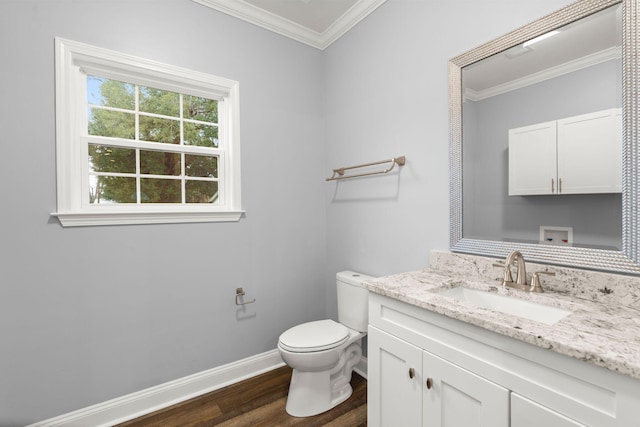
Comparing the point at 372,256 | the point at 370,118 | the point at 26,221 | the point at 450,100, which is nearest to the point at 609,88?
the point at 450,100

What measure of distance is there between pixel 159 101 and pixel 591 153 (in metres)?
2.36

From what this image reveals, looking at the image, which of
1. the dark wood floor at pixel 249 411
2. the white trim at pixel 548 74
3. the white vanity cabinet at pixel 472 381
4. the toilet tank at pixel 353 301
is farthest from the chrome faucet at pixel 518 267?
the dark wood floor at pixel 249 411

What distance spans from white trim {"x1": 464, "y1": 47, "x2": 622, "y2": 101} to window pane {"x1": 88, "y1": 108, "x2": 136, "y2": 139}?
6.64 feet

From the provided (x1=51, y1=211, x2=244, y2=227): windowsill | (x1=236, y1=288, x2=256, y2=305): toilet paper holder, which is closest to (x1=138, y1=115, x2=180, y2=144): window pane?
(x1=51, y1=211, x2=244, y2=227): windowsill

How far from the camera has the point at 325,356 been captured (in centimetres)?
169

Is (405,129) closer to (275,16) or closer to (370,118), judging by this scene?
(370,118)

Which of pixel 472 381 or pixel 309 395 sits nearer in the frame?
pixel 472 381

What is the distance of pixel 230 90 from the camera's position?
2070mm

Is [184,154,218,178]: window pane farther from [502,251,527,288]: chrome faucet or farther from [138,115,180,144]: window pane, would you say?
[502,251,527,288]: chrome faucet

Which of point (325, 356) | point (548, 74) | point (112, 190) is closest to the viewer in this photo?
point (548, 74)

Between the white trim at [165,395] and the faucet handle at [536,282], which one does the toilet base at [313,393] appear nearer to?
the white trim at [165,395]

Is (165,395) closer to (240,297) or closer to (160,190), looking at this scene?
(240,297)

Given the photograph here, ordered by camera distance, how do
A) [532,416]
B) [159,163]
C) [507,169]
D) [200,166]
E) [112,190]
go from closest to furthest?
[532,416], [507,169], [112,190], [159,163], [200,166]

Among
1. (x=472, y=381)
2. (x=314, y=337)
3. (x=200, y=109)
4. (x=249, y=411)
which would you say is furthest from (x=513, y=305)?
(x=200, y=109)
